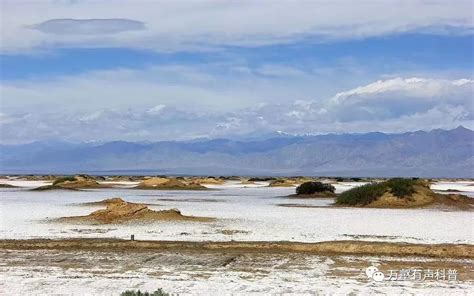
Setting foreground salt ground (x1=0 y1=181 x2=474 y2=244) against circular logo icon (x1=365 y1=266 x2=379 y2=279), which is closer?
circular logo icon (x1=365 y1=266 x2=379 y2=279)

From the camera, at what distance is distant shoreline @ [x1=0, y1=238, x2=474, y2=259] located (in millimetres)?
19562

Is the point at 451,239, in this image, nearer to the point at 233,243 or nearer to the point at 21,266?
the point at 233,243

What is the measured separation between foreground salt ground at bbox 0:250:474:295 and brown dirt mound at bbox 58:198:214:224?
9.20m

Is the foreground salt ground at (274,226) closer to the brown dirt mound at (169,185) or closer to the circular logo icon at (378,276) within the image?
the circular logo icon at (378,276)

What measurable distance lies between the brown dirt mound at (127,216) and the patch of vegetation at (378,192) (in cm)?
1477

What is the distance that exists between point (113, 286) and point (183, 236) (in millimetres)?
9088

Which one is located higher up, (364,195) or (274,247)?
(364,195)

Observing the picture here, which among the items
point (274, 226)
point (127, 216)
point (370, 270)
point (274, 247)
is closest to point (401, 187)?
point (274, 226)

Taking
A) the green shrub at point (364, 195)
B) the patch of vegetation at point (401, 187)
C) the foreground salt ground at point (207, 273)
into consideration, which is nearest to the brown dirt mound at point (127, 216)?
the foreground salt ground at point (207, 273)

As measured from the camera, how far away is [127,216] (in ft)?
96.2

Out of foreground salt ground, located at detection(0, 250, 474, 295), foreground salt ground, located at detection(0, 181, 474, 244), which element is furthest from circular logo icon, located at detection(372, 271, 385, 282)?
foreground salt ground, located at detection(0, 181, 474, 244)

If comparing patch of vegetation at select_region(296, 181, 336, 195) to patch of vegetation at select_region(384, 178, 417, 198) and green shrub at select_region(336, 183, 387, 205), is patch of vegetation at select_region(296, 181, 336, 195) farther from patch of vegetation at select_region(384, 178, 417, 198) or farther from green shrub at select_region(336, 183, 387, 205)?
patch of vegetation at select_region(384, 178, 417, 198)

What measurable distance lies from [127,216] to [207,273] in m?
14.0

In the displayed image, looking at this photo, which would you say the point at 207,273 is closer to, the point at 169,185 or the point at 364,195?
the point at 364,195
